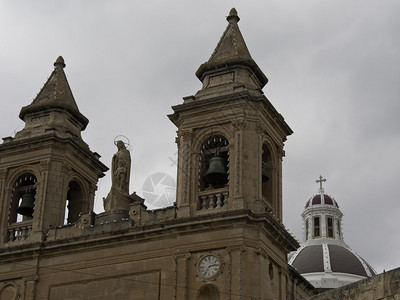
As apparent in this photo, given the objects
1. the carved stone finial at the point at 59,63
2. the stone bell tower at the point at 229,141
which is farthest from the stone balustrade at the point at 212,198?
the carved stone finial at the point at 59,63

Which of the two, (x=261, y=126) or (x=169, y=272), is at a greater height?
(x=261, y=126)

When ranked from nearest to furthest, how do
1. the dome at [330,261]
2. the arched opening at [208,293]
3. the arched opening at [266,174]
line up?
the arched opening at [208,293]
the arched opening at [266,174]
the dome at [330,261]

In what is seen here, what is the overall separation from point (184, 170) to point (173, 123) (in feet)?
7.11

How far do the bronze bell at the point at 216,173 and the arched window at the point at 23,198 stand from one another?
22.0 feet

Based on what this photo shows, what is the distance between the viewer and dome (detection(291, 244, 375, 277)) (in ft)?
187

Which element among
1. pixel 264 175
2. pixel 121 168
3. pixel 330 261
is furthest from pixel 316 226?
pixel 264 175

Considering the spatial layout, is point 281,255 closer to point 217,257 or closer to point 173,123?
point 217,257

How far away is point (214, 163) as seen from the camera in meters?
31.5

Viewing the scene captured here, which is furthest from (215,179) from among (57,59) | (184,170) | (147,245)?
(57,59)

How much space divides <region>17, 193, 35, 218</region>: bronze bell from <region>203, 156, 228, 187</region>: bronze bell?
6.63 metres

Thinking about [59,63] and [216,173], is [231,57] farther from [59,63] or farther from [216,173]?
[59,63]

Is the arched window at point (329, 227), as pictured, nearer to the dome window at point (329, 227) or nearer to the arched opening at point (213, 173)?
the dome window at point (329, 227)

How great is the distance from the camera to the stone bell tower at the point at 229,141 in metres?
30.7

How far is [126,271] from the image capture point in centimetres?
3075
